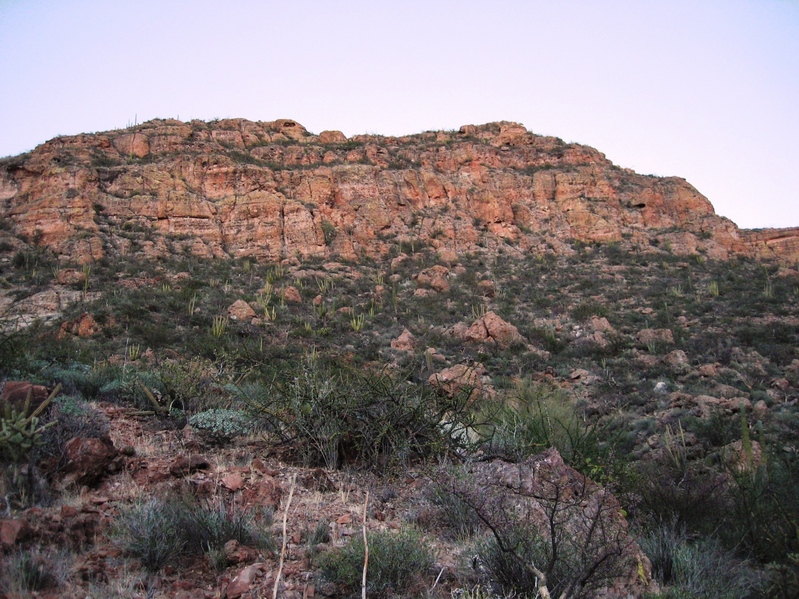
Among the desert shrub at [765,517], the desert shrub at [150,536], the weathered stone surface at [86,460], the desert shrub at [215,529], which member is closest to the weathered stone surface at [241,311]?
the weathered stone surface at [86,460]

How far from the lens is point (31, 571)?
2430 mm

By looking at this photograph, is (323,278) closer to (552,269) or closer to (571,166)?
(552,269)

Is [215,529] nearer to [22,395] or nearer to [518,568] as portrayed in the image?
[518,568]

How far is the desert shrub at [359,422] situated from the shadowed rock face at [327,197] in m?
20.1

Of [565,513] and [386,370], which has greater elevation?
[565,513]

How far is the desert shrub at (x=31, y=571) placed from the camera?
234 centimetres

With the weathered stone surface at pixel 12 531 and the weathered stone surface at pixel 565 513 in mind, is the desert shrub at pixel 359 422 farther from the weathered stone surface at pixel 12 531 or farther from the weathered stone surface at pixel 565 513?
the weathered stone surface at pixel 12 531

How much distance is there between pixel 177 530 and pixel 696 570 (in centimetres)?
317

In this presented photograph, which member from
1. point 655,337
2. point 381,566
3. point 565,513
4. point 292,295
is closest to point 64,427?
point 381,566

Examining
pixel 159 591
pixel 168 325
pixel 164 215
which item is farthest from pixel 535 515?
pixel 164 215

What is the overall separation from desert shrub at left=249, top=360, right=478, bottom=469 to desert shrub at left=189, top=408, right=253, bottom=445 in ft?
0.94

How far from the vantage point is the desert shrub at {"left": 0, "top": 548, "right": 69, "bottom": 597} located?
234 centimetres

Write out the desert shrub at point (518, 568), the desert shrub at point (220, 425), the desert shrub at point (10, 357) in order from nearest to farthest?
the desert shrub at point (518, 568)
the desert shrub at point (220, 425)
the desert shrub at point (10, 357)

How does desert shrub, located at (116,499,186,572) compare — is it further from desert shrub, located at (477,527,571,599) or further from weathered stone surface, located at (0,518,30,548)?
desert shrub, located at (477,527,571,599)
